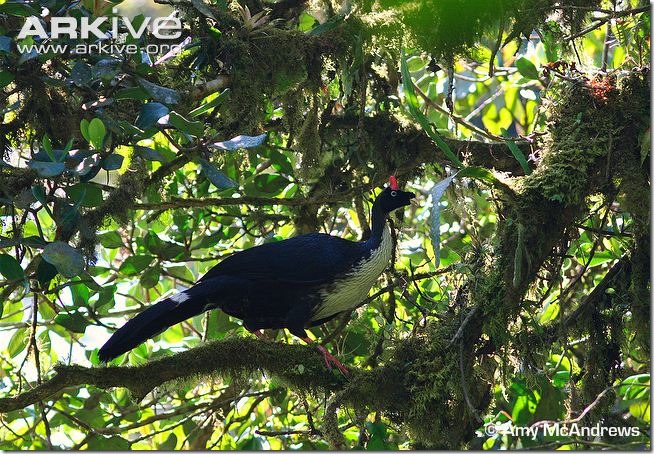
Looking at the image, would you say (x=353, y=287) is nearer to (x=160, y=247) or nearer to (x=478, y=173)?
(x=478, y=173)

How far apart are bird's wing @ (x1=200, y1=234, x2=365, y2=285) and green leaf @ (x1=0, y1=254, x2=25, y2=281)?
4.25ft

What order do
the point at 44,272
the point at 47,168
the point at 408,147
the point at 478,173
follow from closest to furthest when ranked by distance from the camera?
the point at 47,168
the point at 44,272
the point at 478,173
the point at 408,147

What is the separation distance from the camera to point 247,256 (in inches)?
187

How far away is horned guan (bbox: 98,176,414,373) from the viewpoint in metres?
4.70

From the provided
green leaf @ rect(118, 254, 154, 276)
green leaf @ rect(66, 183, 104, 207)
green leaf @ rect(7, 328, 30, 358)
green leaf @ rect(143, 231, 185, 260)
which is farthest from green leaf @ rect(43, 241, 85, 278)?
green leaf @ rect(7, 328, 30, 358)

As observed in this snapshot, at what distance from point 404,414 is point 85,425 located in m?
2.07

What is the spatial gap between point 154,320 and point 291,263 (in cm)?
83

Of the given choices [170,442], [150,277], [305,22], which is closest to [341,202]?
[305,22]

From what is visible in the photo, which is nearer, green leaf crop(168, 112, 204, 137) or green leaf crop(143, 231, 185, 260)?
green leaf crop(168, 112, 204, 137)

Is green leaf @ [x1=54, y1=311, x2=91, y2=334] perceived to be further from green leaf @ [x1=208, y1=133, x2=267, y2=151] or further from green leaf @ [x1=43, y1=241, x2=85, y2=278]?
green leaf @ [x1=208, y1=133, x2=267, y2=151]

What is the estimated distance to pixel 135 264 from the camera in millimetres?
5344

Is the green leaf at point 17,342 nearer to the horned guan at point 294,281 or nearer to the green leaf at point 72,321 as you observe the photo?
the green leaf at point 72,321

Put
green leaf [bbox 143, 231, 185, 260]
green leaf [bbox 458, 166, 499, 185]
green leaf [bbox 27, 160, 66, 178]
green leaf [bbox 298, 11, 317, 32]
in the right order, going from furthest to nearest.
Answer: green leaf [bbox 298, 11, 317, 32], green leaf [bbox 143, 231, 185, 260], green leaf [bbox 458, 166, 499, 185], green leaf [bbox 27, 160, 66, 178]
